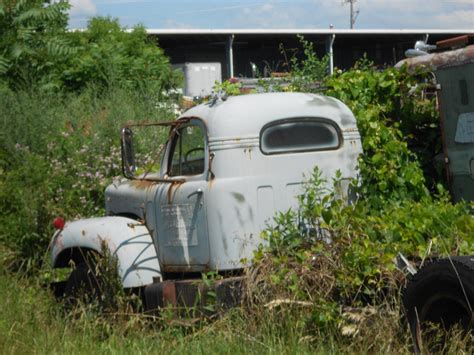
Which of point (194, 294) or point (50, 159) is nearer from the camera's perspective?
point (194, 294)

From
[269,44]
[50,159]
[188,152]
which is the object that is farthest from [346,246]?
[269,44]

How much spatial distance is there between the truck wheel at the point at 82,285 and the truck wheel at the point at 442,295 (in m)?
3.05

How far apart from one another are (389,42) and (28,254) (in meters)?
30.0

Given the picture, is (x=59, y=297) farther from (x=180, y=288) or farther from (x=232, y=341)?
(x=232, y=341)

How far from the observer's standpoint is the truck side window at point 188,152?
24.7 feet

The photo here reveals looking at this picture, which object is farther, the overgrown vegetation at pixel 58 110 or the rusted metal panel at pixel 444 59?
the overgrown vegetation at pixel 58 110

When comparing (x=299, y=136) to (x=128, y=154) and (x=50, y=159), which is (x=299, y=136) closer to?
(x=128, y=154)

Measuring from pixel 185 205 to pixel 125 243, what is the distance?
695mm

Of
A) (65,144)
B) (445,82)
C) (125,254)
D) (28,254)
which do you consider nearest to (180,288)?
(125,254)

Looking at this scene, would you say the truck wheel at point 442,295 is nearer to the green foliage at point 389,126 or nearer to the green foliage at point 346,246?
the green foliage at point 346,246

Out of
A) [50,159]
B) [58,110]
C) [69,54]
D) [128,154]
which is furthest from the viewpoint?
[69,54]

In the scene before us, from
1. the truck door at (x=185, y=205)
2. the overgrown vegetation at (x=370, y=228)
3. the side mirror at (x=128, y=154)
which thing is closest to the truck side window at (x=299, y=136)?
the overgrown vegetation at (x=370, y=228)

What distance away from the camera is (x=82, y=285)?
26.5 ft

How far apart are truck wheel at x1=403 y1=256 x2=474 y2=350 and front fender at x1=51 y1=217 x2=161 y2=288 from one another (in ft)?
8.16
